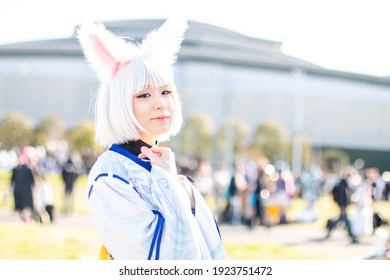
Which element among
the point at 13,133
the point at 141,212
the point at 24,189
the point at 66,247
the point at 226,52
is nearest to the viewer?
the point at 141,212

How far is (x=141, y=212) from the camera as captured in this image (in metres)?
1.95

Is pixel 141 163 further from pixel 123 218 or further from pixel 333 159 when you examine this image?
pixel 333 159

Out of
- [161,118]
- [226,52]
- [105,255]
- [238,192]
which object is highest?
[161,118]

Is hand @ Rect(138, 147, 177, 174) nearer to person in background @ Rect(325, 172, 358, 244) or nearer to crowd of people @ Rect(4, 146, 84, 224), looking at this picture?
crowd of people @ Rect(4, 146, 84, 224)

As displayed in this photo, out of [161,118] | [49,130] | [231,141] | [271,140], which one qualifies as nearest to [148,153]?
[161,118]

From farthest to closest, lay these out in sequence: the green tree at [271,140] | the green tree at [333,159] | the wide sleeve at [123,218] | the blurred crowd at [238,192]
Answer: the green tree at [271,140], the green tree at [333,159], the blurred crowd at [238,192], the wide sleeve at [123,218]

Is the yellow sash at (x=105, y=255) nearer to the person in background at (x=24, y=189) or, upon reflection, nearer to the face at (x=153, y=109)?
the face at (x=153, y=109)

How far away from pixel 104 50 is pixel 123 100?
0.59 ft

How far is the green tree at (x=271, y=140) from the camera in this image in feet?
85.4

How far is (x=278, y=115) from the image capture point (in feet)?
104

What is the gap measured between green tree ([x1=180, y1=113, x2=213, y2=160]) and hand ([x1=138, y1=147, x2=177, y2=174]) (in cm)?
2362

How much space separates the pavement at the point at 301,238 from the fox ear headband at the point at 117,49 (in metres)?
4.19

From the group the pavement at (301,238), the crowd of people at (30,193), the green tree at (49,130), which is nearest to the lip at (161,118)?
the pavement at (301,238)

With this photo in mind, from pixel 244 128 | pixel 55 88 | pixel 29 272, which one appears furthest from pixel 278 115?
pixel 29 272
